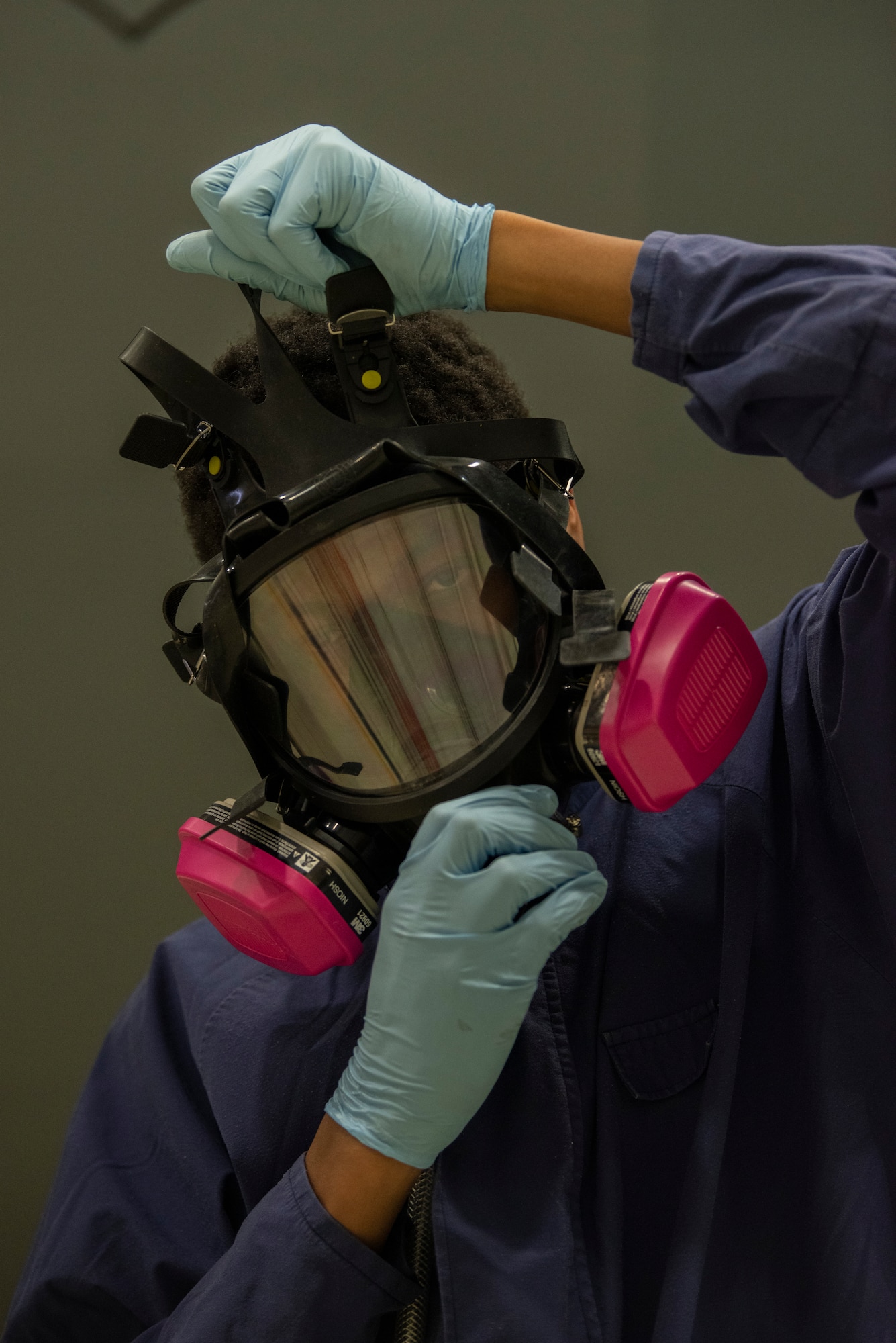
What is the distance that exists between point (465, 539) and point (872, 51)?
4.27 ft

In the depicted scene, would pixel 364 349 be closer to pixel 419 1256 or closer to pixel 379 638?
pixel 379 638

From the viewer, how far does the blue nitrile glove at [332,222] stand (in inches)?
37.6

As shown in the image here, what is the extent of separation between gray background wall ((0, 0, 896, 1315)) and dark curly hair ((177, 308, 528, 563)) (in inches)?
19.2

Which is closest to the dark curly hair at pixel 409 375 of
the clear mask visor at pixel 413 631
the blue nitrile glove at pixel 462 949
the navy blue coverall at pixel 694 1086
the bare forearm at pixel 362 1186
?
the clear mask visor at pixel 413 631

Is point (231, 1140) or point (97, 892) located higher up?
point (231, 1140)

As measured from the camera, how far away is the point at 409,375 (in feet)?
3.71

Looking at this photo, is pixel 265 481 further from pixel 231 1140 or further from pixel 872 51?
pixel 872 51

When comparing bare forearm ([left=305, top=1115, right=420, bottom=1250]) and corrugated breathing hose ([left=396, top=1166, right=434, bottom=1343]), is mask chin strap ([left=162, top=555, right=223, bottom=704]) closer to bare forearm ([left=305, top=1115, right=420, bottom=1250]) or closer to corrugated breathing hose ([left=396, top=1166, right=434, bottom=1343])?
bare forearm ([left=305, top=1115, right=420, bottom=1250])

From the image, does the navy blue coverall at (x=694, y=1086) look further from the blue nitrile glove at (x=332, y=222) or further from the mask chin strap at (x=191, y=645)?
the mask chin strap at (x=191, y=645)

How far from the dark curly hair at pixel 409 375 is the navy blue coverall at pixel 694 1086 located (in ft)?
1.03

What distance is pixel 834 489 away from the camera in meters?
0.83

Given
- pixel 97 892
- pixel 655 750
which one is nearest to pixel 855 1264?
pixel 655 750

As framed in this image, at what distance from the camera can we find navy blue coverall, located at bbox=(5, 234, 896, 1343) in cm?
88

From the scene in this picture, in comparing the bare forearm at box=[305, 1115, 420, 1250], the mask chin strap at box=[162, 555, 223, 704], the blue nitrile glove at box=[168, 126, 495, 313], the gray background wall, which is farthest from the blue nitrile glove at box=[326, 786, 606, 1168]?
the gray background wall
